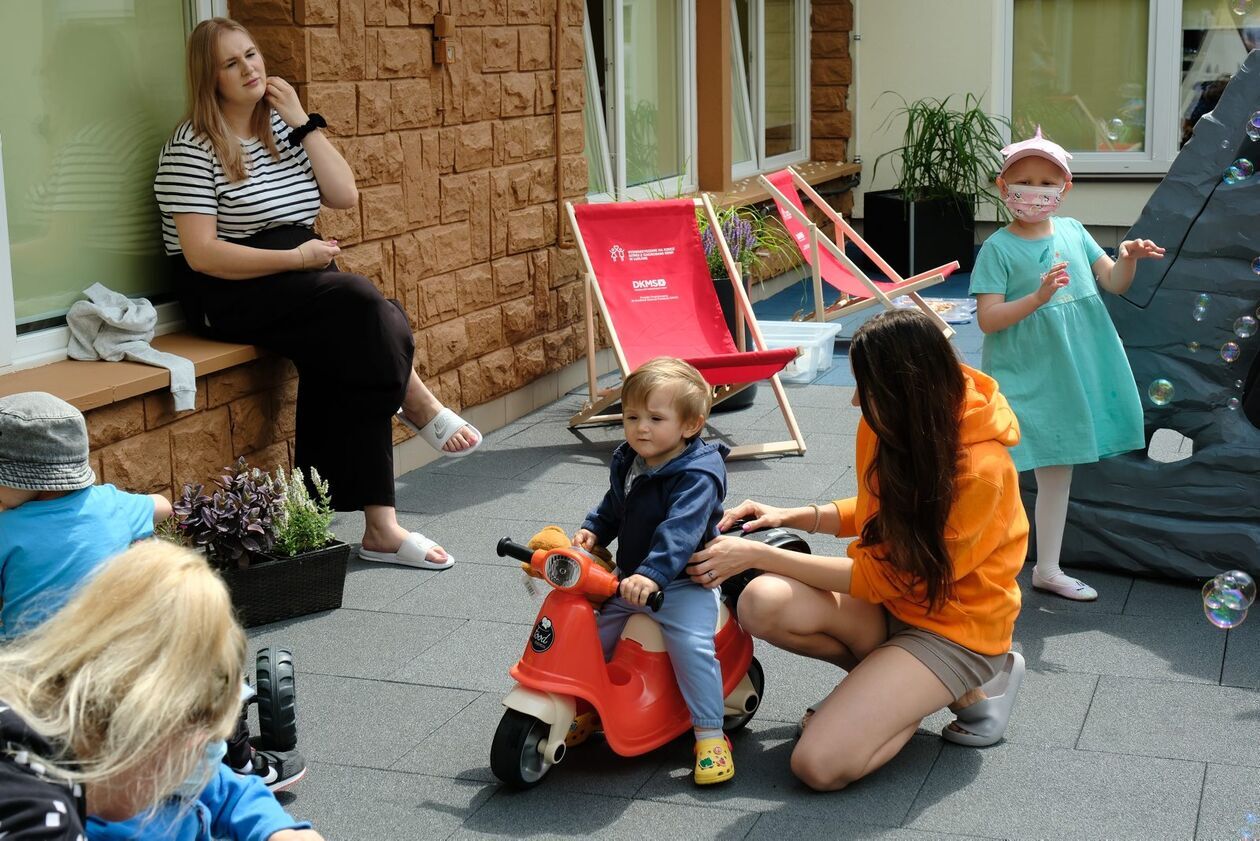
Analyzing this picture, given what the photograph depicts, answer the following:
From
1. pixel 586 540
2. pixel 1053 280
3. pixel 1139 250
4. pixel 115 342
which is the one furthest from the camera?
pixel 115 342

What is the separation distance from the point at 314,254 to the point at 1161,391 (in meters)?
2.60

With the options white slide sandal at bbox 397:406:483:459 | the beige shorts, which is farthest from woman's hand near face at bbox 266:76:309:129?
the beige shorts

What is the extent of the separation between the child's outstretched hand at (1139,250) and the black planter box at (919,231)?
6.08 meters

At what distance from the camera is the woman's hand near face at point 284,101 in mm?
4855

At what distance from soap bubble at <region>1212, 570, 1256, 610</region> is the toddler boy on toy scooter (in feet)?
4.13

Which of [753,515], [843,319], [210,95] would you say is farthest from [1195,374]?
[843,319]

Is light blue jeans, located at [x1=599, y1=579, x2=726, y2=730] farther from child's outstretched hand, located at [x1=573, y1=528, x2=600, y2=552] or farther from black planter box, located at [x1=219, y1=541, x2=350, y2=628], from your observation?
black planter box, located at [x1=219, y1=541, x2=350, y2=628]

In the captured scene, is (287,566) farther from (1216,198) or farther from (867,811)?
(1216,198)

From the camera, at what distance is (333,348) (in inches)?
187

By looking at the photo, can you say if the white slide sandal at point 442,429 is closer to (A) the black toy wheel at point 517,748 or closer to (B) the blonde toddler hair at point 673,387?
(B) the blonde toddler hair at point 673,387

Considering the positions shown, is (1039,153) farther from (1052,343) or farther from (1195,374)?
(1195,374)

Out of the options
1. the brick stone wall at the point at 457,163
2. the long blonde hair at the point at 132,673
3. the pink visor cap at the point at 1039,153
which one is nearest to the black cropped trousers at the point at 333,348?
the brick stone wall at the point at 457,163

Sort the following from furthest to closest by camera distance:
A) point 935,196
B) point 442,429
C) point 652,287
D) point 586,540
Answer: point 935,196 → point 652,287 → point 442,429 → point 586,540

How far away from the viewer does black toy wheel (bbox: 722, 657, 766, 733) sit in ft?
11.3
